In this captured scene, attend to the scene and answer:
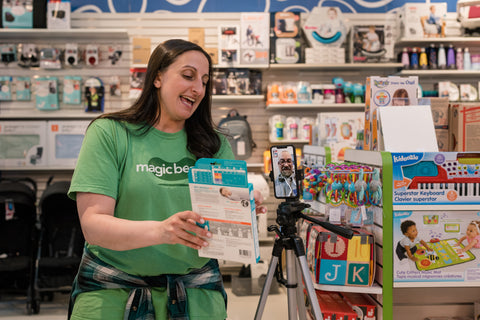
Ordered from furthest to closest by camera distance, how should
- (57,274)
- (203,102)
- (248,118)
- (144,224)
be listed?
(248,118), (57,274), (203,102), (144,224)

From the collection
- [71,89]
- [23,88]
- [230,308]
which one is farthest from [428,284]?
[23,88]

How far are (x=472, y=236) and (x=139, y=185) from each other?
1808 millimetres

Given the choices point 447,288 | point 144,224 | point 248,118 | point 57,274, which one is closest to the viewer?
point 144,224

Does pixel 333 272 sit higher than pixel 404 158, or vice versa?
pixel 404 158

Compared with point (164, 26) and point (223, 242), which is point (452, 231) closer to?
point (223, 242)

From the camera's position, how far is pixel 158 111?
1.40 metres

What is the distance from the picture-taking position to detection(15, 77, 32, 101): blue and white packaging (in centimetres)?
503

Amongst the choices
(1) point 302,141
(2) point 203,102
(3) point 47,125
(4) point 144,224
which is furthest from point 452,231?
(3) point 47,125

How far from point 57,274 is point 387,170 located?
3.25 metres

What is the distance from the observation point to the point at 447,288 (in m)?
2.48

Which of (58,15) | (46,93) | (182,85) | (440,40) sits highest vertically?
(58,15)

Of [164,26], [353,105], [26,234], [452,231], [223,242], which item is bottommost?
[26,234]

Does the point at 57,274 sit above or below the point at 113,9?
below

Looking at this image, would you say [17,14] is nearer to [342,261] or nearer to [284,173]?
[284,173]
